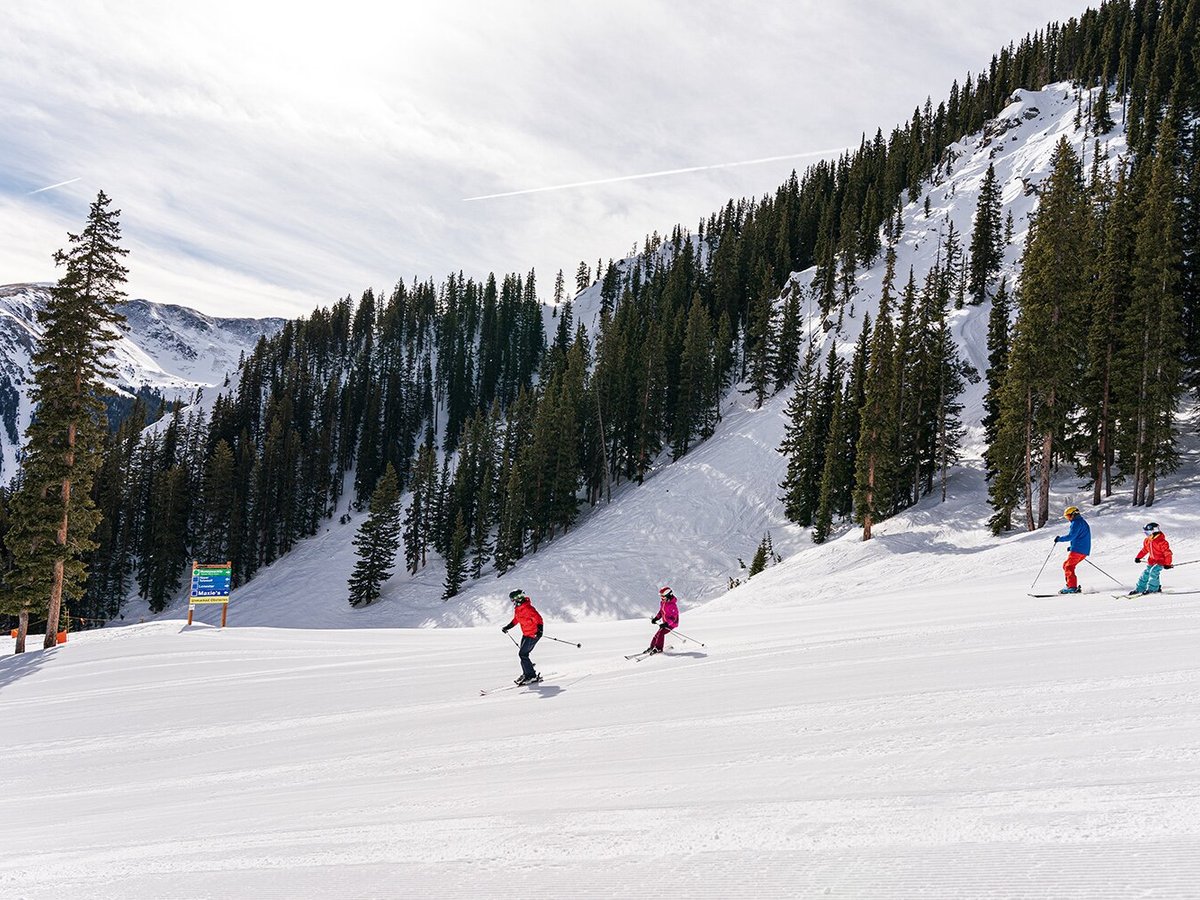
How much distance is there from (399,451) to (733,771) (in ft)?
348

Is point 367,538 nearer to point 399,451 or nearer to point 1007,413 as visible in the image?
point 399,451

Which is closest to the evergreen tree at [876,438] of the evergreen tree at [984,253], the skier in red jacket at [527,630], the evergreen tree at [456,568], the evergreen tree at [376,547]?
the skier in red jacket at [527,630]

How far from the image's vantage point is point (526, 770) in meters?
8.01

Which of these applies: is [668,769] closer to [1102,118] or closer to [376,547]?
[376,547]

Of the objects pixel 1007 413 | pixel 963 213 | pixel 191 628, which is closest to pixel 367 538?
pixel 191 628

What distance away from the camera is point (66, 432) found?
76.3 ft

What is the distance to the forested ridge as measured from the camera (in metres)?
32.6

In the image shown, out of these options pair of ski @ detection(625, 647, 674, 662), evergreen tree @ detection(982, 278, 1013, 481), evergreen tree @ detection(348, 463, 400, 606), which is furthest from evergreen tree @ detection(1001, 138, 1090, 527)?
evergreen tree @ detection(348, 463, 400, 606)

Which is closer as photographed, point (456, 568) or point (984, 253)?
point (456, 568)

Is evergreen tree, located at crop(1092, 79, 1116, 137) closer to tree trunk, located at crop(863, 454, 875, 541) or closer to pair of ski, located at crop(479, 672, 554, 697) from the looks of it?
tree trunk, located at crop(863, 454, 875, 541)

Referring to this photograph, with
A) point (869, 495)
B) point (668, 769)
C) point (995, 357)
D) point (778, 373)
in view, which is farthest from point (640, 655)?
point (778, 373)

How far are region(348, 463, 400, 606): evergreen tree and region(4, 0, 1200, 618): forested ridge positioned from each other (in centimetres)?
61

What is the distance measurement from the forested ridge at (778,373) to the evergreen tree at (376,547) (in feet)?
2.00

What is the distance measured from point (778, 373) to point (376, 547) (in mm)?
48778
